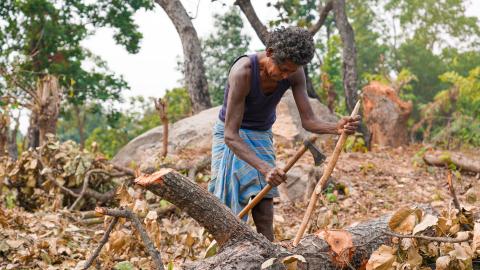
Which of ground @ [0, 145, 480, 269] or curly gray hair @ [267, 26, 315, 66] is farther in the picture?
ground @ [0, 145, 480, 269]

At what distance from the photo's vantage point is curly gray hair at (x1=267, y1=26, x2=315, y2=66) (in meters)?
2.92

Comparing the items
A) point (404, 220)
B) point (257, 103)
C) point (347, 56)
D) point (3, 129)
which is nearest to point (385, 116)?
point (347, 56)

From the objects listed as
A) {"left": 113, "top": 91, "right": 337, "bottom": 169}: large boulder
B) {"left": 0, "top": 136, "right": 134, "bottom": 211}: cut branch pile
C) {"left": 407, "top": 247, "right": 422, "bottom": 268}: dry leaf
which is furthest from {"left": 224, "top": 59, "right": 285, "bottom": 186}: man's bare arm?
{"left": 113, "top": 91, "right": 337, "bottom": 169}: large boulder

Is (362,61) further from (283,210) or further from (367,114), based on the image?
(283,210)

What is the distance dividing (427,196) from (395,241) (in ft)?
12.2

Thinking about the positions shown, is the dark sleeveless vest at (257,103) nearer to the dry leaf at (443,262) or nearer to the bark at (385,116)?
the dry leaf at (443,262)

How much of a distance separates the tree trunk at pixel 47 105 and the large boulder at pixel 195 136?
3.81 feet

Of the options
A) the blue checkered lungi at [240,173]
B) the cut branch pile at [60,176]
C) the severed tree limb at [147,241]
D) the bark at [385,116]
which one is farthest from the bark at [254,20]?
the severed tree limb at [147,241]

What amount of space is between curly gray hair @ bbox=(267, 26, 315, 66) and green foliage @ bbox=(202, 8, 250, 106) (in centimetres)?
2093

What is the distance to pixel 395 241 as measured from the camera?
2719mm

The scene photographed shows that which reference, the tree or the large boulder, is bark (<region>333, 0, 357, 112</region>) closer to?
the large boulder

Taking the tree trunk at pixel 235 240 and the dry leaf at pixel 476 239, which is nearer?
the tree trunk at pixel 235 240

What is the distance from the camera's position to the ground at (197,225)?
3852 mm

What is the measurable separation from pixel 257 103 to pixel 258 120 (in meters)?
0.15
